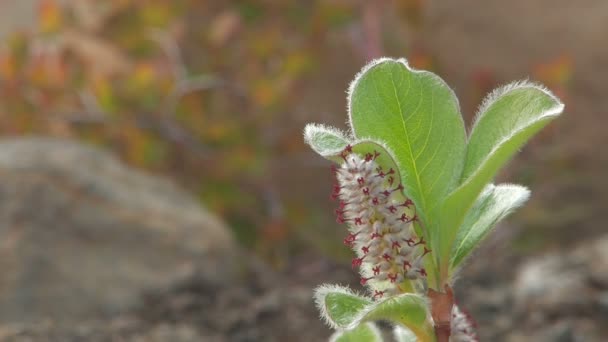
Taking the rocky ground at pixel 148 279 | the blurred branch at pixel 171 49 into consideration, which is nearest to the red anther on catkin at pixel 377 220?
the rocky ground at pixel 148 279

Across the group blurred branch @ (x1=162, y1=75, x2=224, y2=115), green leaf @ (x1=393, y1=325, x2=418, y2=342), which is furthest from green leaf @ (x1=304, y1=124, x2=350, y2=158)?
blurred branch @ (x1=162, y1=75, x2=224, y2=115)

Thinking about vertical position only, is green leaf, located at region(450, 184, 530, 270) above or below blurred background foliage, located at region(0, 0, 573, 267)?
below

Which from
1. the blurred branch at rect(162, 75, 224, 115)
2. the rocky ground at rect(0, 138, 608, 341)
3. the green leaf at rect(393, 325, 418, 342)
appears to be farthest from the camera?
the blurred branch at rect(162, 75, 224, 115)

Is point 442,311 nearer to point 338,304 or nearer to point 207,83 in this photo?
point 338,304

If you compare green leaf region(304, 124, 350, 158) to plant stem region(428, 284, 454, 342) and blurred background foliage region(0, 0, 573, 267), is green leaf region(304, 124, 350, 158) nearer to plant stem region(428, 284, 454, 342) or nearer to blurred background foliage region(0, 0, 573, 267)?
plant stem region(428, 284, 454, 342)

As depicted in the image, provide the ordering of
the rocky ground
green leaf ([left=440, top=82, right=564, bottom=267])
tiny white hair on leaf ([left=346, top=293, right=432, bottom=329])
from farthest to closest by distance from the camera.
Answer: the rocky ground < green leaf ([left=440, top=82, right=564, bottom=267]) < tiny white hair on leaf ([left=346, top=293, right=432, bottom=329])

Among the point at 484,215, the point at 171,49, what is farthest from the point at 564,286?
the point at 171,49

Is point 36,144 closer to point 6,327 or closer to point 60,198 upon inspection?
point 60,198
